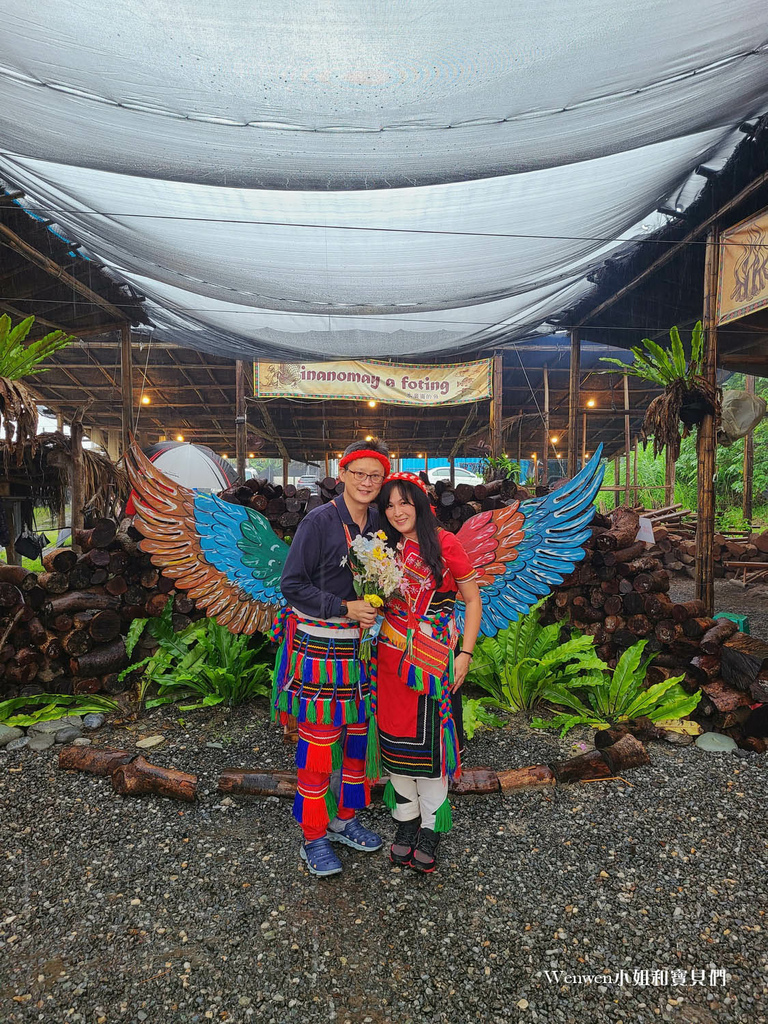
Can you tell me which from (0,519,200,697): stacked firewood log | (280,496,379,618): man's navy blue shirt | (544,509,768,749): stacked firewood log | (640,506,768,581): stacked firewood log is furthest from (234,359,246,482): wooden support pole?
(280,496,379,618): man's navy blue shirt

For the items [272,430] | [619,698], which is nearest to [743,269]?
[619,698]

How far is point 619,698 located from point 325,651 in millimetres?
2370

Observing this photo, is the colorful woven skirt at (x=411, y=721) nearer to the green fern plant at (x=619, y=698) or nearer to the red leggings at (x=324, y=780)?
the red leggings at (x=324, y=780)

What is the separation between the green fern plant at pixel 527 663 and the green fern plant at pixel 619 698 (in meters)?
0.09

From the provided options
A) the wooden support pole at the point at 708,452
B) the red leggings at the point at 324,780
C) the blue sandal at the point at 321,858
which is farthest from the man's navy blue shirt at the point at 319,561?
the wooden support pole at the point at 708,452

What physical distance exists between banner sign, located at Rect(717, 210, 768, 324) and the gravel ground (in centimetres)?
397

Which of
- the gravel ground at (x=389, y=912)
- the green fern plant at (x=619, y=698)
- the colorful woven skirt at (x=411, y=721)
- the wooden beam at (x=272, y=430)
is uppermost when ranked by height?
the wooden beam at (x=272, y=430)

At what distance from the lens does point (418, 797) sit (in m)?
2.16

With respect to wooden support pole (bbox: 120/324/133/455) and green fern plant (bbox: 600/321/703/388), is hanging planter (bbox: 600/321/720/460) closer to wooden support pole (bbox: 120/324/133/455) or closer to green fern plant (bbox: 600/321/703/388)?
green fern plant (bbox: 600/321/703/388)

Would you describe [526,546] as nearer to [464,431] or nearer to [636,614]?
[636,614]

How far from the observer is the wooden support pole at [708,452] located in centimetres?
479

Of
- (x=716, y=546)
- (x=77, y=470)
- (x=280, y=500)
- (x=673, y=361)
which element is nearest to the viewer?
(x=280, y=500)

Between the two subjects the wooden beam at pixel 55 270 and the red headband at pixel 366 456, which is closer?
the red headband at pixel 366 456

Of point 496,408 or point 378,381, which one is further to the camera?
point 378,381
